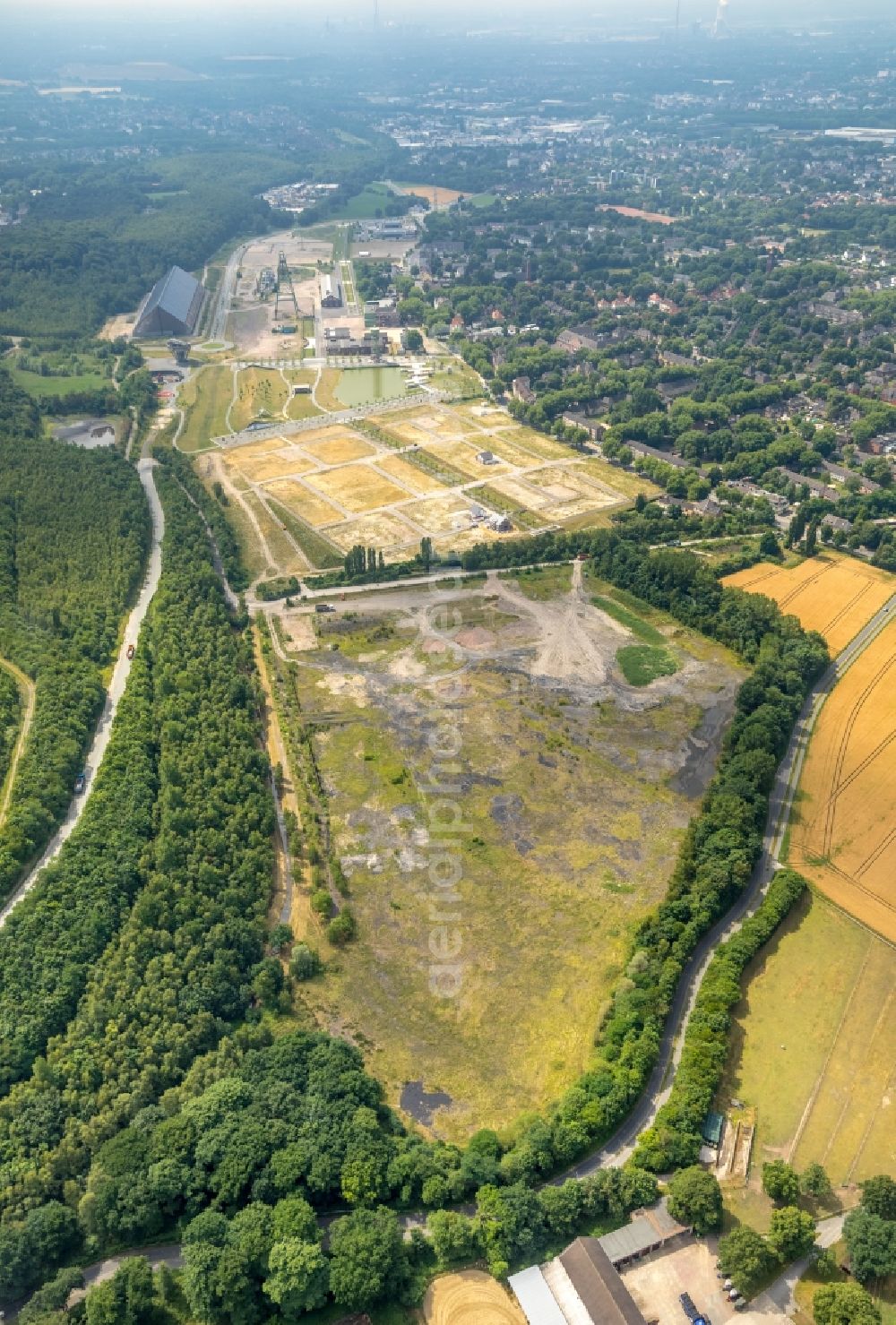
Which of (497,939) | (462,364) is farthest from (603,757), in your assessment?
(462,364)

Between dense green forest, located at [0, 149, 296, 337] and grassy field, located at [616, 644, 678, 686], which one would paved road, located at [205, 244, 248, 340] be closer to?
dense green forest, located at [0, 149, 296, 337]

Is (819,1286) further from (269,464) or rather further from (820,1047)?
(269,464)

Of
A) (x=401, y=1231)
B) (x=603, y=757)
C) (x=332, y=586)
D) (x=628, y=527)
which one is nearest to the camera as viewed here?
(x=401, y=1231)

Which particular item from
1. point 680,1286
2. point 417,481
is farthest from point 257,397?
point 680,1286

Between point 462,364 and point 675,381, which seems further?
point 462,364

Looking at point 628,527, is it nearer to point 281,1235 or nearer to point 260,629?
point 260,629

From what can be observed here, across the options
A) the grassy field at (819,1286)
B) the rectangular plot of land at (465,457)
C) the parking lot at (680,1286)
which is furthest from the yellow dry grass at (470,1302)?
the rectangular plot of land at (465,457)
